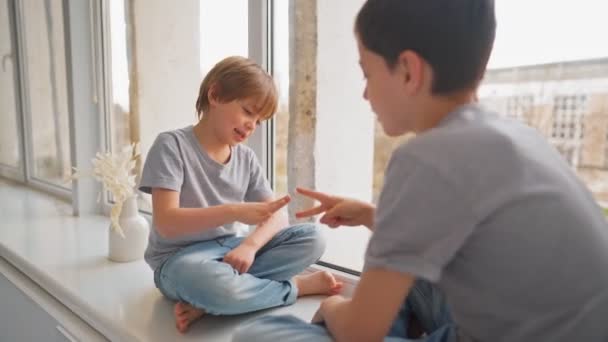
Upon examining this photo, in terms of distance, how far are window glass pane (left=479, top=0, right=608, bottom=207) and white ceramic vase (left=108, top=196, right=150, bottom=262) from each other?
101 centimetres

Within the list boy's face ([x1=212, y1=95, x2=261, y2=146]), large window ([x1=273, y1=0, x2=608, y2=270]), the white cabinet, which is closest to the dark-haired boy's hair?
large window ([x1=273, y1=0, x2=608, y2=270])

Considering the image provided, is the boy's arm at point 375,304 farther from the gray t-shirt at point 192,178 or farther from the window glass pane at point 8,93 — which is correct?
the window glass pane at point 8,93

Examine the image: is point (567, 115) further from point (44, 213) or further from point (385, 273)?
point (44, 213)

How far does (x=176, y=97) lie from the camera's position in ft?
5.64

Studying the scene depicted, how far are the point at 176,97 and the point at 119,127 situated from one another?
33cm

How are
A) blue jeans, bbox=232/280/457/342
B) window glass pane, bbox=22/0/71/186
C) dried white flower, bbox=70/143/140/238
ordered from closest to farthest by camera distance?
blue jeans, bbox=232/280/457/342 < dried white flower, bbox=70/143/140/238 < window glass pane, bbox=22/0/71/186

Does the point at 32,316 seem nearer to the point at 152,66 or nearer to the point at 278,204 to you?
the point at 278,204

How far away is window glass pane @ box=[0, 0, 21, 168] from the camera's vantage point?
243 centimetres

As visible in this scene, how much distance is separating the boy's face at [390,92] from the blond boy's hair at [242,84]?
15.5 inches

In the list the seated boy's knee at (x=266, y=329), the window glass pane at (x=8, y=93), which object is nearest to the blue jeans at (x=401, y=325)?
the seated boy's knee at (x=266, y=329)

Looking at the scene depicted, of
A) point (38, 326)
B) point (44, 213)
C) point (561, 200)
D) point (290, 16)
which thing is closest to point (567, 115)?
point (561, 200)

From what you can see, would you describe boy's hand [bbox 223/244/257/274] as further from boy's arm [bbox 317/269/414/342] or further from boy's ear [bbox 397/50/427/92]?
boy's ear [bbox 397/50/427/92]

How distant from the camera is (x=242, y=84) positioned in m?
0.94

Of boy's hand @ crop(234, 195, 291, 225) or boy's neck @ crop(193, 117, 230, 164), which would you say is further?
boy's neck @ crop(193, 117, 230, 164)
